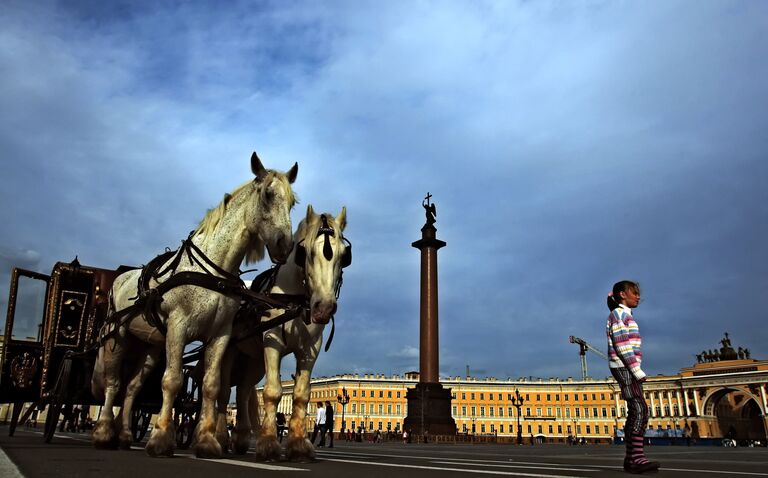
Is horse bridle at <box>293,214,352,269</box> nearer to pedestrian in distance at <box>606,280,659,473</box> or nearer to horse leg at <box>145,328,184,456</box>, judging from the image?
horse leg at <box>145,328,184,456</box>

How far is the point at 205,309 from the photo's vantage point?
5969mm

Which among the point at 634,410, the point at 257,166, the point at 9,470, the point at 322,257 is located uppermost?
the point at 257,166

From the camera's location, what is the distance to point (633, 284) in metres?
6.56

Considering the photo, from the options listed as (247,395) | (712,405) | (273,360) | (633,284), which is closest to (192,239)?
(273,360)

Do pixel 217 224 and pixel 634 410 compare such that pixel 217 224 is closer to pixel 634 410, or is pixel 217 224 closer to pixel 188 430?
pixel 634 410

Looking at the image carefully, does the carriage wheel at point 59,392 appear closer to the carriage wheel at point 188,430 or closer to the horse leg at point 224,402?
the carriage wheel at point 188,430

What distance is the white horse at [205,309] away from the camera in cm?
577

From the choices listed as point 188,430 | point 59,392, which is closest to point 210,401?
point 59,392

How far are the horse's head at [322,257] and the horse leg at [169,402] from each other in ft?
4.44

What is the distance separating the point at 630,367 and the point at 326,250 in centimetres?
326

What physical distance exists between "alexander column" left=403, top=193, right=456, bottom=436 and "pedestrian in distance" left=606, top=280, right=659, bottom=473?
2984 cm

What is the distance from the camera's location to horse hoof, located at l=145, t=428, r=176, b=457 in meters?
5.47

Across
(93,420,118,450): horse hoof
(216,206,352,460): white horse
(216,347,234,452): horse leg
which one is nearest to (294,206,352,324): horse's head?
(216,206,352,460): white horse

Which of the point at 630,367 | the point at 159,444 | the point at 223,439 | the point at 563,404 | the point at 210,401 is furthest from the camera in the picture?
the point at 563,404
